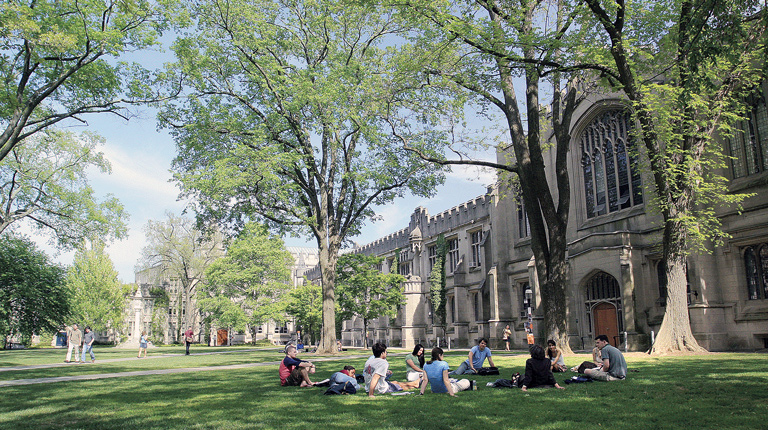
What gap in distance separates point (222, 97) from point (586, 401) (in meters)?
22.3

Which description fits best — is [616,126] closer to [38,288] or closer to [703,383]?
[703,383]

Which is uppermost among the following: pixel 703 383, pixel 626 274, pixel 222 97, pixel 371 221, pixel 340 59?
pixel 340 59

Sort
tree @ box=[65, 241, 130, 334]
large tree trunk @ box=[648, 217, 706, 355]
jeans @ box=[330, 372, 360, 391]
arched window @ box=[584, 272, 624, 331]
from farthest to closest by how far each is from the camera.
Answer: tree @ box=[65, 241, 130, 334], arched window @ box=[584, 272, 624, 331], large tree trunk @ box=[648, 217, 706, 355], jeans @ box=[330, 372, 360, 391]

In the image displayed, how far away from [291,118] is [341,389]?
1799 centimetres

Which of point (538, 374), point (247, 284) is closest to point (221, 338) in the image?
point (247, 284)

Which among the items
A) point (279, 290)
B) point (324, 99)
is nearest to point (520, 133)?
point (324, 99)

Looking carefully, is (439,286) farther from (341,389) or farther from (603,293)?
(341,389)

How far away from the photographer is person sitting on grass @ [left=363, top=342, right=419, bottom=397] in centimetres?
934

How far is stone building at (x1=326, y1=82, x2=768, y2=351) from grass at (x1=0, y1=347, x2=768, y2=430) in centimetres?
1025

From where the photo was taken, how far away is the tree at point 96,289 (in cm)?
→ 6019

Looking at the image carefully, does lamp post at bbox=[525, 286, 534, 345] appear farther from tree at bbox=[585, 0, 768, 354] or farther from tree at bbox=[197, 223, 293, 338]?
tree at bbox=[197, 223, 293, 338]

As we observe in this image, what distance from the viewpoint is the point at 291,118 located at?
84.5ft

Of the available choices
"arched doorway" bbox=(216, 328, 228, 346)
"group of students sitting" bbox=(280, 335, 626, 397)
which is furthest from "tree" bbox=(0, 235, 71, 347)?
"arched doorway" bbox=(216, 328, 228, 346)

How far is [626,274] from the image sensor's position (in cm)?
2350
